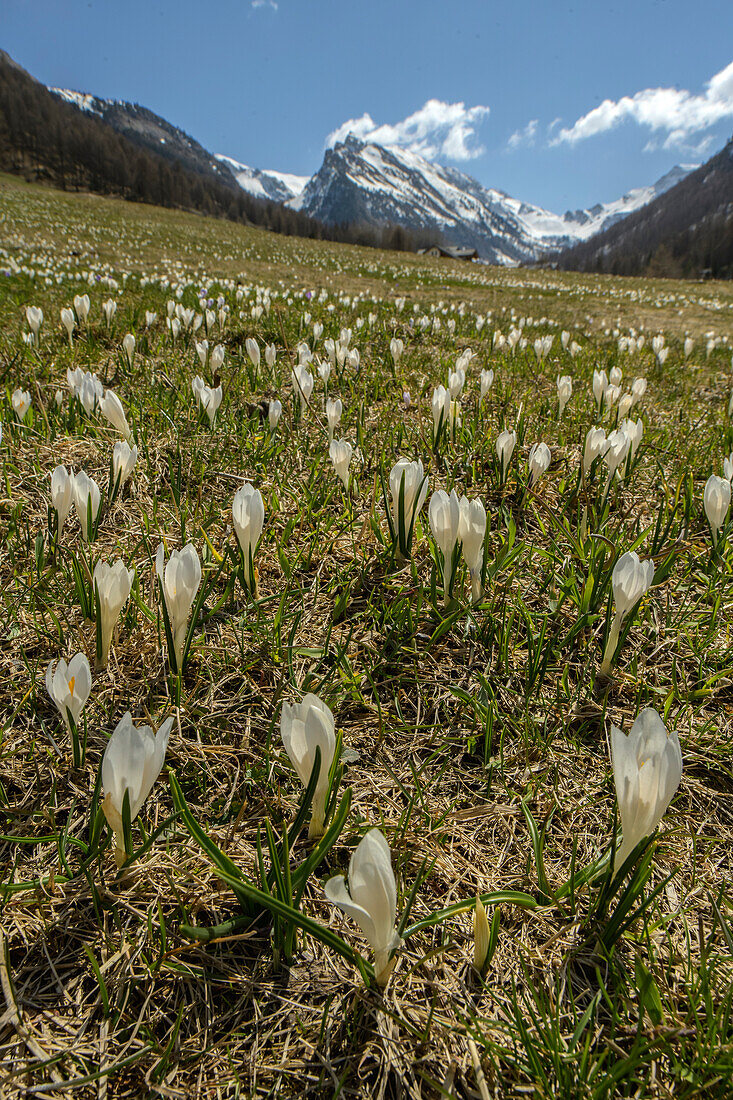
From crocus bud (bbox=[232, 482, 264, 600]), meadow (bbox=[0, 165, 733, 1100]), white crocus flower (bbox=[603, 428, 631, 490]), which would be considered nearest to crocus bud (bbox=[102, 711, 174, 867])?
meadow (bbox=[0, 165, 733, 1100])

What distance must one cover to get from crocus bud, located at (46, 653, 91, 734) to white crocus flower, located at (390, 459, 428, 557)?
3.47 ft

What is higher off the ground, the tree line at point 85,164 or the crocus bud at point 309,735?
the tree line at point 85,164

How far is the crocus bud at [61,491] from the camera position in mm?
1731

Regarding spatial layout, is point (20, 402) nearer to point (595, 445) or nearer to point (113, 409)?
point (113, 409)

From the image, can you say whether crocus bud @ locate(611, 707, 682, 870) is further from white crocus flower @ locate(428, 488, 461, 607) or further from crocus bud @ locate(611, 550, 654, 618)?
white crocus flower @ locate(428, 488, 461, 607)

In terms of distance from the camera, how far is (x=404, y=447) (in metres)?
2.85

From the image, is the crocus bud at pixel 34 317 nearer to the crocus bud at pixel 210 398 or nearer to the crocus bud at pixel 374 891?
the crocus bud at pixel 210 398

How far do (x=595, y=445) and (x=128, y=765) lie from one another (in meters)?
2.08

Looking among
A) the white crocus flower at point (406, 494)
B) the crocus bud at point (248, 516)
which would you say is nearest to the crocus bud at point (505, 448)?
the white crocus flower at point (406, 494)

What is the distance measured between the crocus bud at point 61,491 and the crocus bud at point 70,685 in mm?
754

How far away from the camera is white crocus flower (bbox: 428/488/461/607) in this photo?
1.60 meters

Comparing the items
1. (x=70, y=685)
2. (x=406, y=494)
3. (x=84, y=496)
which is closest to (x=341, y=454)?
(x=406, y=494)

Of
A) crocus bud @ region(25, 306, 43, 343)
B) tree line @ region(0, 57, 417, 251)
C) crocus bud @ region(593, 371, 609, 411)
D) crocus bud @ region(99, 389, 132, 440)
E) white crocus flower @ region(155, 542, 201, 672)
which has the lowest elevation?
white crocus flower @ region(155, 542, 201, 672)

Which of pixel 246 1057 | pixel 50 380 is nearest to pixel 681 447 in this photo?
pixel 246 1057
